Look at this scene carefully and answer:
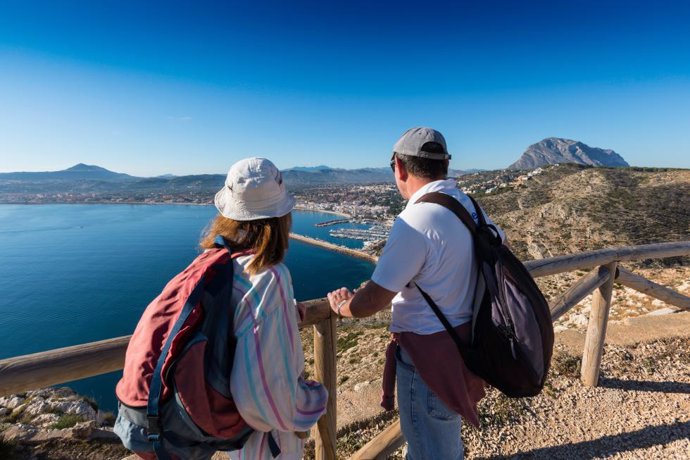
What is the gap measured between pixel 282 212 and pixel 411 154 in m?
0.55

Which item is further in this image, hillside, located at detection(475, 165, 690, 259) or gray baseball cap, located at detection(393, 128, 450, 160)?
hillside, located at detection(475, 165, 690, 259)

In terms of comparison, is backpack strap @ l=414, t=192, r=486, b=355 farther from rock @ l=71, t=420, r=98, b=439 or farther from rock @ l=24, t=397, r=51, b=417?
rock @ l=24, t=397, r=51, b=417

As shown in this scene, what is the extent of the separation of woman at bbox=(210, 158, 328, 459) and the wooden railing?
52cm

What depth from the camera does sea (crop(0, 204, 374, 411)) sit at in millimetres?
32188

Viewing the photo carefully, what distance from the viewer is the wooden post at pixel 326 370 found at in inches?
66.1

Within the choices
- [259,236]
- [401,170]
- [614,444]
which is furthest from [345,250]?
[259,236]

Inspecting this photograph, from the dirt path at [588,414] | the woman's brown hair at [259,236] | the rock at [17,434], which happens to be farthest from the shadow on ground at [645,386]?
the rock at [17,434]

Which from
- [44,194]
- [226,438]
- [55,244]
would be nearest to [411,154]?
[226,438]

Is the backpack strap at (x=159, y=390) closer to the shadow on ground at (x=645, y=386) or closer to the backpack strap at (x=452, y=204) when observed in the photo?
the backpack strap at (x=452, y=204)

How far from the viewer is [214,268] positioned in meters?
0.92

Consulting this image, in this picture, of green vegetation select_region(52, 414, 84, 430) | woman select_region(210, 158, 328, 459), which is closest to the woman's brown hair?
woman select_region(210, 158, 328, 459)

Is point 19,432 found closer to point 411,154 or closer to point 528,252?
point 411,154

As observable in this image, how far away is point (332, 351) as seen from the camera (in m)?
Answer: 1.72

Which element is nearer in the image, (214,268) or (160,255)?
(214,268)
